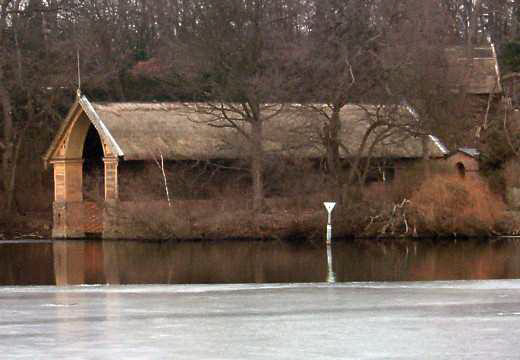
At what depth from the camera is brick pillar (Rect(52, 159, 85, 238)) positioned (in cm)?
5325

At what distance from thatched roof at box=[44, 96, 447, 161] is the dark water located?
204 inches

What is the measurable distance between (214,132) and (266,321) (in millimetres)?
33264

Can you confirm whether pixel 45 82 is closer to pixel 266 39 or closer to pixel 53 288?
pixel 266 39

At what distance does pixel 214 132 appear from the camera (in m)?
52.9

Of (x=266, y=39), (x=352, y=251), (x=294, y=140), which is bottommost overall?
(x=352, y=251)

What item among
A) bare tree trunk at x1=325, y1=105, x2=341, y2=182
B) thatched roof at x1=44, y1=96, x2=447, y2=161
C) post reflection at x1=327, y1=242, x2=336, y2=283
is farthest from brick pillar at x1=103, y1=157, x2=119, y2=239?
post reflection at x1=327, y1=242, x2=336, y2=283

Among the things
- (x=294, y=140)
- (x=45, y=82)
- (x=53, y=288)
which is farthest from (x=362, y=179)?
(x=53, y=288)

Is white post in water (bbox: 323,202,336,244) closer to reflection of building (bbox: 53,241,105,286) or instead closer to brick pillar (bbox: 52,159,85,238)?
reflection of building (bbox: 53,241,105,286)

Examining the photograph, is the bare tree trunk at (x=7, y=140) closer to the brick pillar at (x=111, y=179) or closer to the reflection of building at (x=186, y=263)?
the brick pillar at (x=111, y=179)

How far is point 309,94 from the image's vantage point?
163ft

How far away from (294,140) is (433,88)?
19.6 feet

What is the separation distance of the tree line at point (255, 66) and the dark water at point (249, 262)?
20.3 feet

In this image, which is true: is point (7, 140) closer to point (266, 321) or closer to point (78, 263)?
point (78, 263)

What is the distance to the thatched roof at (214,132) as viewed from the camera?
163 ft
